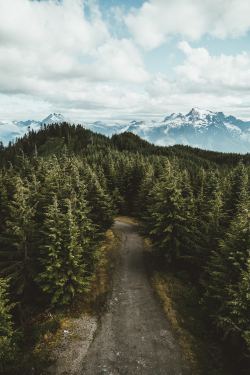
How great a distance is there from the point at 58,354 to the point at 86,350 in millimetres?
1754

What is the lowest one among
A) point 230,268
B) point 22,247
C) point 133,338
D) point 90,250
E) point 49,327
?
point 49,327

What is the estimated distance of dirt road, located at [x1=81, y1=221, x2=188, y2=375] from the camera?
1762 cm

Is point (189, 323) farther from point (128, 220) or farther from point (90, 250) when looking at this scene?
point (128, 220)

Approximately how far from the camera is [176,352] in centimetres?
1888

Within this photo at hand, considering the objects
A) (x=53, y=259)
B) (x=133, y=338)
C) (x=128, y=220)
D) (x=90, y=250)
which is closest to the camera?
(x=133, y=338)

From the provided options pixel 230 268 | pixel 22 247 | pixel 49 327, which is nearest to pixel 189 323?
pixel 230 268

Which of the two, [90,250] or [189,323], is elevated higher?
[90,250]

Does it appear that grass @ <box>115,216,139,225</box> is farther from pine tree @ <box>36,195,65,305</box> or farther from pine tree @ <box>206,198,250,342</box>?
pine tree @ <box>206,198,250,342</box>

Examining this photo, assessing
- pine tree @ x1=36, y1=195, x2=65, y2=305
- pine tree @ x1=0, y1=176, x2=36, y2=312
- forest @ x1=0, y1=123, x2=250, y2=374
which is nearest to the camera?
forest @ x1=0, y1=123, x2=250, y2=374

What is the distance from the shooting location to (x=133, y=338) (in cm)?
2012

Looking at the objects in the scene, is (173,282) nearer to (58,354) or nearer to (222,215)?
(222,215)

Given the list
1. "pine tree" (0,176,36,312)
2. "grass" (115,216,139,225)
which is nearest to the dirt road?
"pine tree" (0,176,36,312)

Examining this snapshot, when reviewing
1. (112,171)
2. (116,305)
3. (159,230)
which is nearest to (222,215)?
(159,230)

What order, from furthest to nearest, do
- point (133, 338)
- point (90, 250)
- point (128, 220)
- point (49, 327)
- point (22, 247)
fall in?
point (128, 220), point (90, 250), point (22, 247), point (49, 327), point (133, 338)
